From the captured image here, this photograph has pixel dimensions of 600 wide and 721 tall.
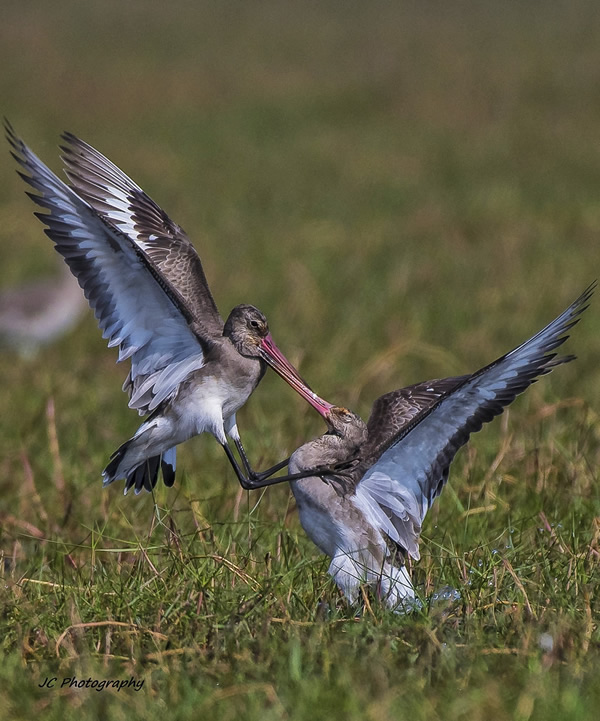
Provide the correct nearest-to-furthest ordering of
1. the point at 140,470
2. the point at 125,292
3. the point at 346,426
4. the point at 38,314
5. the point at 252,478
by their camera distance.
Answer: the point at 346,426 → the point at 125,292 → the point at 252,478 → the point at 140,470 → the point at 38,314

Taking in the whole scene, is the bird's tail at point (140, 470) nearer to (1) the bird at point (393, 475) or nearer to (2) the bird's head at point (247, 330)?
(2) the bird's head at point (247, 330)

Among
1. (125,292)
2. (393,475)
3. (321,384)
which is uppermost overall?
(125,292)

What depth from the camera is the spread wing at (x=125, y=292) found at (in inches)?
179

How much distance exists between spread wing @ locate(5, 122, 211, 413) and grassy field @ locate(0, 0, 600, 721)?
1.79 ft

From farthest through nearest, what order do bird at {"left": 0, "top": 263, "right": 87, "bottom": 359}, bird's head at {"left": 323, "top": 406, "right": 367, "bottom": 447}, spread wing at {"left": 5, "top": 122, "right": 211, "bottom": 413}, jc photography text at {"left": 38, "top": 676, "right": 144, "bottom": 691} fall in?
bird at {"left": 0, "top": 263, "right": 87, "bottom": 359} < bird's head at {"left": 323, "top": 406, "right": 367, "bottom": 447} < spread wing at {"left": 5, "top": 122, "right": 211, "bottom": 413} < jc photography text at {"left": 38, "top": 676, "right": 144, "bottom": 691}

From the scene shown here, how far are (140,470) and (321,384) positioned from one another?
281 centimetres

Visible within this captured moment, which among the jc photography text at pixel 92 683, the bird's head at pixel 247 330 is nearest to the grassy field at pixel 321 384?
the jc photography text at pixel 92 683

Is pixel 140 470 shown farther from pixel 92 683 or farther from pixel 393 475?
pixel 92 683

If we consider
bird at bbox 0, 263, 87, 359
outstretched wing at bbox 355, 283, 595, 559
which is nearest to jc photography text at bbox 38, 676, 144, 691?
outstretched wing at bbox 355, 283, 595, 559

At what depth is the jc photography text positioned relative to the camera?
358 centimetres

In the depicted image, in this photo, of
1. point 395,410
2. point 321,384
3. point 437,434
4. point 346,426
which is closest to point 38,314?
point 321,384

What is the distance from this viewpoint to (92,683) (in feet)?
11.7

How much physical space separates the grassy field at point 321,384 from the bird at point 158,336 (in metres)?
0.31

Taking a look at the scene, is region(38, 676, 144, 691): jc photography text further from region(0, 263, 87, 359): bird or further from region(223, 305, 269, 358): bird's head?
region(0, 263, 87, 359): bird
